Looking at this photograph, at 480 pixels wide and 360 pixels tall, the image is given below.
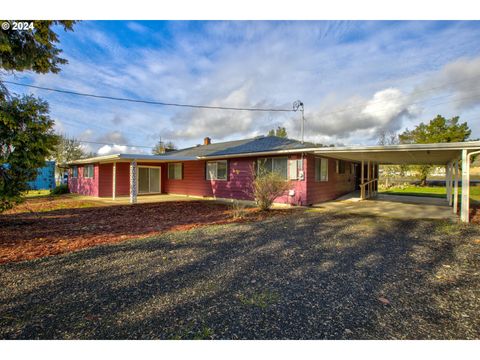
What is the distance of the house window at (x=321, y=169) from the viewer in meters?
11.6

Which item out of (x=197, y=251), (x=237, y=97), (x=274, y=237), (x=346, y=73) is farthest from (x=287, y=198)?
(x=237, y=97)

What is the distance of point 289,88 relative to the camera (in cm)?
1541

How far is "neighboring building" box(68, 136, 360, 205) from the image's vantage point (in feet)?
36.1

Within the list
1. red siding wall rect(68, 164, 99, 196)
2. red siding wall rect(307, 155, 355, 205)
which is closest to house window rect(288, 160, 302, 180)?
red siding wall rect(307, 155, 355, 205)

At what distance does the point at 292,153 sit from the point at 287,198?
220cm

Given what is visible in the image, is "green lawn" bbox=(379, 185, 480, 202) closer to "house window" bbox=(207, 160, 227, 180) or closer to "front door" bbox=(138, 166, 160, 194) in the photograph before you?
"house window" bbox=(207, 160, 227, 180)

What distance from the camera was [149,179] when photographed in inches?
704

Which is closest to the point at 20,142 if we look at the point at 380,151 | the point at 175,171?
the point at 380,151

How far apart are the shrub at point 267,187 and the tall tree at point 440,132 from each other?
78.9 feet

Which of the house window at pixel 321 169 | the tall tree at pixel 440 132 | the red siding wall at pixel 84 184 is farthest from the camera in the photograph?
the tall tree at pixel 440 132

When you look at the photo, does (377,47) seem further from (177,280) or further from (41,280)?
(41,280)

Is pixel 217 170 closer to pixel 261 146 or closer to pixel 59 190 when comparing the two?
pixel 261 146

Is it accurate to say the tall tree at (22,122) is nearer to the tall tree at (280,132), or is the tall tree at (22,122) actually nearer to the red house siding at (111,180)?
the red house siding at (111,180)

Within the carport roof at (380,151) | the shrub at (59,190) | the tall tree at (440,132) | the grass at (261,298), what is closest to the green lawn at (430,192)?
the tall tree at (440,132)
